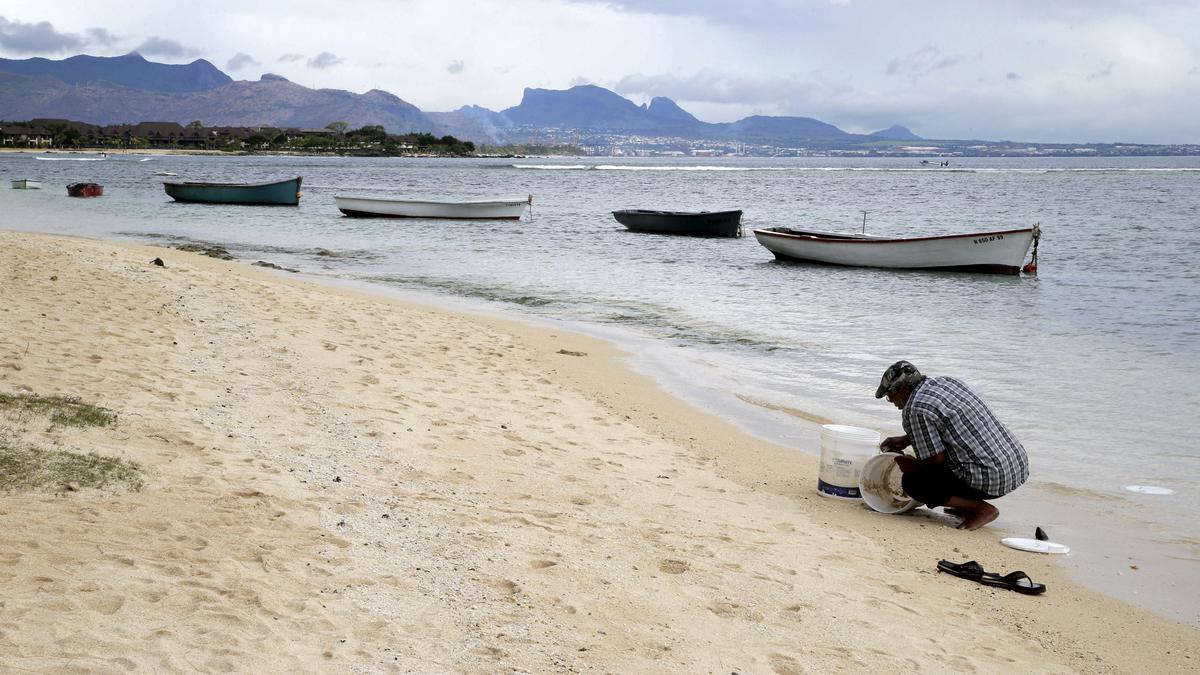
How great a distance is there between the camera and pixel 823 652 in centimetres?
450

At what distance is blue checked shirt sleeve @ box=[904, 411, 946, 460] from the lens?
21.4ft

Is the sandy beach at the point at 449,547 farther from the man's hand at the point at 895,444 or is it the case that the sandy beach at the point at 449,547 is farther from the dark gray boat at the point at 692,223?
the dark gray boat at the point at 692,223

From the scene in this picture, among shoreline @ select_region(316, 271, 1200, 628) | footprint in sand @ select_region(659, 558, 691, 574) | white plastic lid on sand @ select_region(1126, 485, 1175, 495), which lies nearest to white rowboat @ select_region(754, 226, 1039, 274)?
shoreline @ select_region(316, 271, 1200, 628)

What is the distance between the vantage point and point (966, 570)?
574cm

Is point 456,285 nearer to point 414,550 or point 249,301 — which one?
point 249,301

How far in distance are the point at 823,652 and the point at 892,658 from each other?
325 millimetres

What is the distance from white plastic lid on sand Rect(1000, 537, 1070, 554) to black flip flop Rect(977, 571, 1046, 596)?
708 mm

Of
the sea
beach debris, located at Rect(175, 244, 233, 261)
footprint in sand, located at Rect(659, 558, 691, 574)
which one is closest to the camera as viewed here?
footprint in sand, located at Rect(659, 558, 691, 574)

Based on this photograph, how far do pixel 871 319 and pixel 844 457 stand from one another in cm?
1176

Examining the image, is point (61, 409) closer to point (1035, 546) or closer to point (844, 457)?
point (844, 457)

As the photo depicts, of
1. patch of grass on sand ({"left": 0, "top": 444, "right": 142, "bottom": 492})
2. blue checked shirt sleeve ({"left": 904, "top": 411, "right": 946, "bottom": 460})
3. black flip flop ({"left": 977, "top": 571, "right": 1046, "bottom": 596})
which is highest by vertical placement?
blue checked shirt sleeve ({"left": 904, "top": 411, "right": 946, "bottom": 460})

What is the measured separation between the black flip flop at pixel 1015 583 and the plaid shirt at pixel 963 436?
1.03 m

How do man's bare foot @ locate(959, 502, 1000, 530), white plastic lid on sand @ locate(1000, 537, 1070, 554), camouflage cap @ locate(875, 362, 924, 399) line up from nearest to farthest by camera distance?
white plastic lid on sand @ locate(1000, 537, 1070, 554)
camouflage cap @ locate(875, 362, 924, 399)
man's bare foot @ locate(959, 502, 1000, 530)

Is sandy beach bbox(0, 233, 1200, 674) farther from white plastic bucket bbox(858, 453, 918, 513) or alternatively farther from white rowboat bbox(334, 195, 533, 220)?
white rowboat bbox(334, 195, 533, 220)
